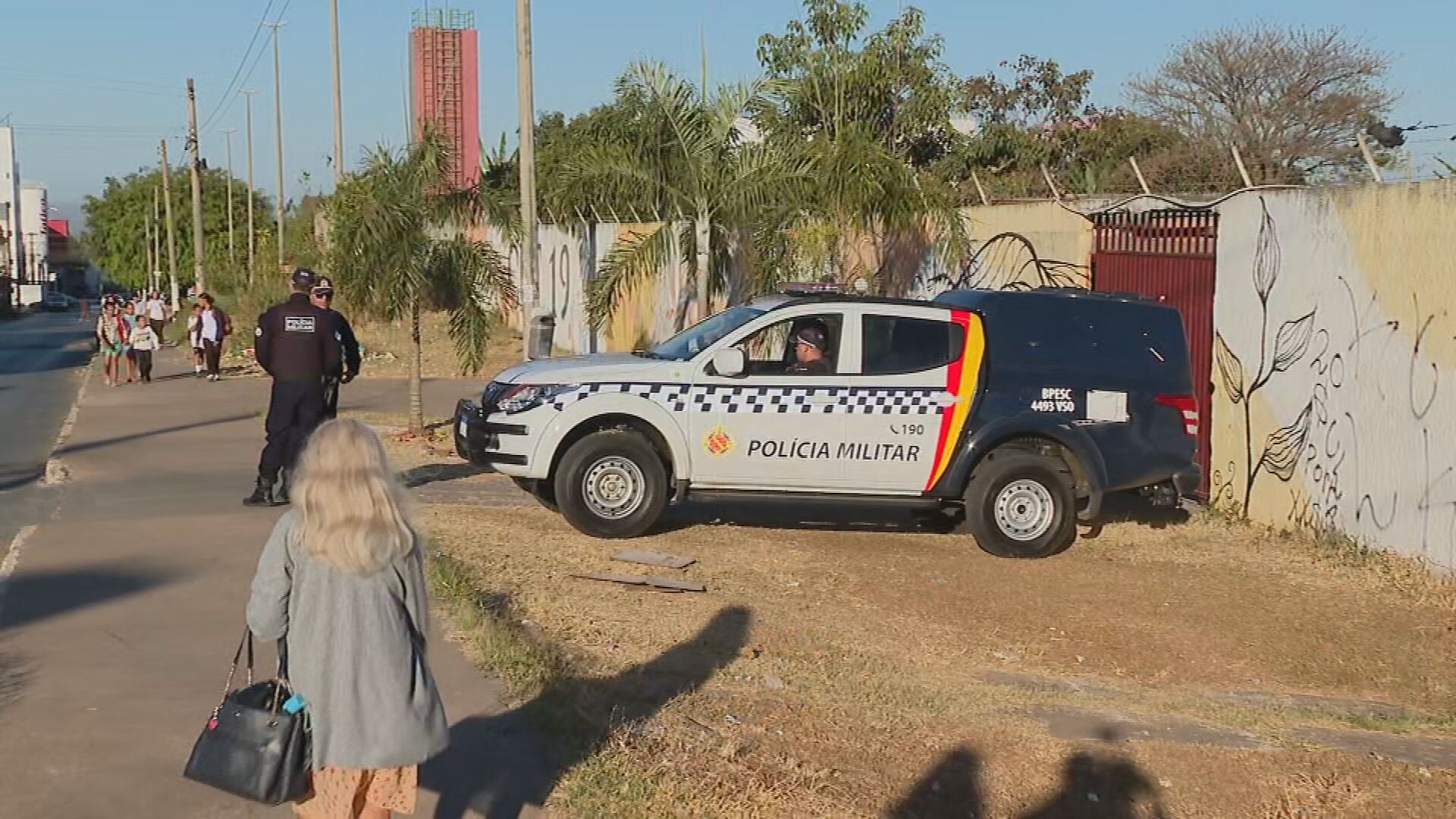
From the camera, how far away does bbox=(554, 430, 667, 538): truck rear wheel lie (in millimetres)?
10828

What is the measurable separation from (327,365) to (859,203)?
6341mm

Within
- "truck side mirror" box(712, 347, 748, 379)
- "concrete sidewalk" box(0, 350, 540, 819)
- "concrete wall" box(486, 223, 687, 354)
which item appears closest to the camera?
"concrete sidewalk" box(0, 350, 540, 819)

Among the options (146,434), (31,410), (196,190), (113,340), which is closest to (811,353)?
(146,434)

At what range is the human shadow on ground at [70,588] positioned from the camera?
28.0ft

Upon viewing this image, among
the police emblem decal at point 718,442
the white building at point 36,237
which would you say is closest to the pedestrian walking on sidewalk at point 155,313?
the police emblem decal at point 718,442

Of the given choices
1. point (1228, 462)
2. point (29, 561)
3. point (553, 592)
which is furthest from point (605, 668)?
point (1228, 462)

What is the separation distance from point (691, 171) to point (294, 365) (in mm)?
5788

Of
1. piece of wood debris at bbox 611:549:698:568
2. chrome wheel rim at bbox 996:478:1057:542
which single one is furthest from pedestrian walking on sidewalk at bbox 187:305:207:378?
chrome wheel rim at bbox 996:478:1057:542

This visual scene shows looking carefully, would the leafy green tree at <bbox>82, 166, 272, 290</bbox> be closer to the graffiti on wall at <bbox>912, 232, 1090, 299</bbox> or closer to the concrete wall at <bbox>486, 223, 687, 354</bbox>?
the concrete wall at <bbox>486, 223, 687, 354</bbox>

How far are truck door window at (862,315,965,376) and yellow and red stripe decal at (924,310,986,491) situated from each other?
6 centimetres

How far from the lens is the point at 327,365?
11.8 m

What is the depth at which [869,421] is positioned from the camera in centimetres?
1084

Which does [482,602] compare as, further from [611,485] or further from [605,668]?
[611,485]

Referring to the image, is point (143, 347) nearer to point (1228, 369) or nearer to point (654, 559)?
point (654, 559)
